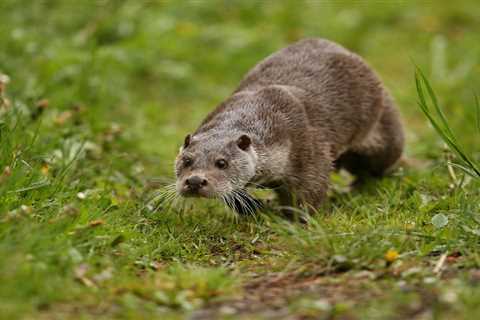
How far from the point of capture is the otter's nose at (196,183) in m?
4.88

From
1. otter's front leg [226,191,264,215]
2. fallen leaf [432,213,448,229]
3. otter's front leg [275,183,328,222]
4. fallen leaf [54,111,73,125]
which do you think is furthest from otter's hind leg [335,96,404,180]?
fallen leaf [54,111,73,125]

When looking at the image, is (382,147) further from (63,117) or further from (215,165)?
(63,117)

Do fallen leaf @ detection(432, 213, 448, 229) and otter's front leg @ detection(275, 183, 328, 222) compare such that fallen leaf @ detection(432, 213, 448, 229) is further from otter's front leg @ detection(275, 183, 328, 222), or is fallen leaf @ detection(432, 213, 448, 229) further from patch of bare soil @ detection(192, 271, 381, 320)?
otter's front leg @ detection(275, 183, 328, 222)

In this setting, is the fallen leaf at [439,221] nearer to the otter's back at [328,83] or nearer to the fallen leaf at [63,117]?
the otter's back at [328,83]

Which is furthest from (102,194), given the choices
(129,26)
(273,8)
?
(273,8)

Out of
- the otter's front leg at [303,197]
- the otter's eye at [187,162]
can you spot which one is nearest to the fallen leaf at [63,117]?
the otter's eye at [187,162]

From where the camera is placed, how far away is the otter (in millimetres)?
5152

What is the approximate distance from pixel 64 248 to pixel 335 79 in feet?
9.50

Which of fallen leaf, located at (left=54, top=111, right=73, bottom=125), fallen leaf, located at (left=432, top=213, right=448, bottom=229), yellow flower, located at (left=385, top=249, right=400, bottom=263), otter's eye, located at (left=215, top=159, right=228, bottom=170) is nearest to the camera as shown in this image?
yellow flower, located at (left=385, top=249, right=400, bottom=263)

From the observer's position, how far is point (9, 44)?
7.35 m

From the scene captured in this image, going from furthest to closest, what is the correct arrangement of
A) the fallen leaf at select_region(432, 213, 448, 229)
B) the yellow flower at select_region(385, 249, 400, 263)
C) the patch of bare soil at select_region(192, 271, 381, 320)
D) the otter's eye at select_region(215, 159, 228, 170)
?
the otter's eye at select_region(215, 159, 228, 170)
the fallen leaf at select_region(432, 213, 448, 229)
the yellow flower at select_region(385, 249, 400, 263)
the patch of bare soil at select_region(192, 271, 381, 320)

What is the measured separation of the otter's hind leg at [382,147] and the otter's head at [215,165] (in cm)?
146

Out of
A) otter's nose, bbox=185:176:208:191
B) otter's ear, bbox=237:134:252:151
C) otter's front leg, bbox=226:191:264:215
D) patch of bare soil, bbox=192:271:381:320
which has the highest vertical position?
otter's ear, bbox=237:134:252:151

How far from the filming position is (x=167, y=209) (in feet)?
17.1
